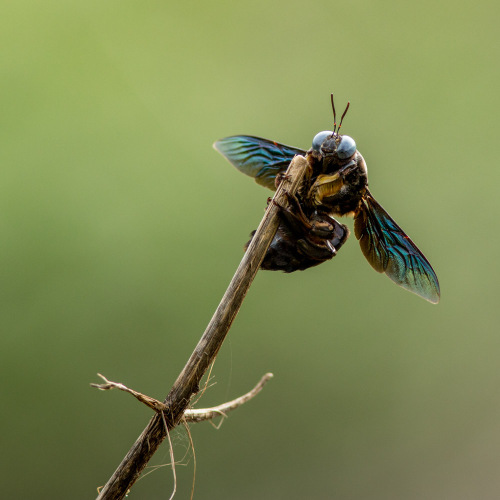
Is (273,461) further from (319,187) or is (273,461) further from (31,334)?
(319,187)

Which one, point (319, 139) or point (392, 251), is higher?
point (319, 139)

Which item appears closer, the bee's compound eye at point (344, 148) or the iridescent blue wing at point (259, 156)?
the bee's compound eye at point (344, 148)

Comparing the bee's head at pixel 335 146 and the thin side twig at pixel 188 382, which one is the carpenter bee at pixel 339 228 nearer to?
the bee's head at pixel 335 146

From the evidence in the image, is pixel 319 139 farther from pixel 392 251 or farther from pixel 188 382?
pixel 188 382

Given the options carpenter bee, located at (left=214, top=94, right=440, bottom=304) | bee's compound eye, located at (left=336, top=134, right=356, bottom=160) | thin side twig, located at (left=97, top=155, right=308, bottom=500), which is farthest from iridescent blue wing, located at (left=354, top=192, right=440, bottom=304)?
thin side twig, located at (left=97, top=155, right=308, bottom=500)

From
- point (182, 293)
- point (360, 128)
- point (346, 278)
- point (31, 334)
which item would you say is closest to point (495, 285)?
point (346, 278)

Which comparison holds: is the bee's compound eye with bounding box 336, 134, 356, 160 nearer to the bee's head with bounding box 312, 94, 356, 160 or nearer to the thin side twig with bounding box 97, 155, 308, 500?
the bee's head with bounding box 312, 94, 356, 160

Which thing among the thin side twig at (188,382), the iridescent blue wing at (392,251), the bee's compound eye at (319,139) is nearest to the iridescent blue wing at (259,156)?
the bee's compound eye at (319,139)

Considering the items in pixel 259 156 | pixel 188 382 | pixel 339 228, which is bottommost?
pixel 188 382

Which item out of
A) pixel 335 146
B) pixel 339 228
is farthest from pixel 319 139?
pixel 339 228
